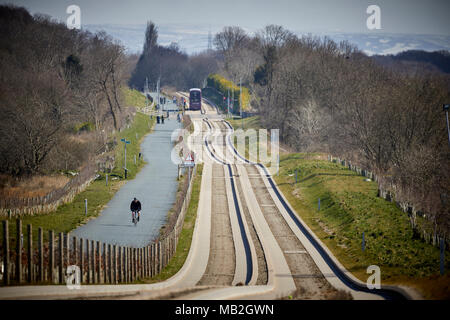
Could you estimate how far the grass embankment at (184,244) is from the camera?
20281 mm

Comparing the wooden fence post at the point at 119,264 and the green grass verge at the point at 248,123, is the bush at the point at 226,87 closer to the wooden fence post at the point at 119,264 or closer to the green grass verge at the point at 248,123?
the green grass verge at the point at 248,123

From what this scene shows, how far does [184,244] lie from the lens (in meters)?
25.4

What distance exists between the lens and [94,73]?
71688mm

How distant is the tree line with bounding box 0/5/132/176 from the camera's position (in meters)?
41.6

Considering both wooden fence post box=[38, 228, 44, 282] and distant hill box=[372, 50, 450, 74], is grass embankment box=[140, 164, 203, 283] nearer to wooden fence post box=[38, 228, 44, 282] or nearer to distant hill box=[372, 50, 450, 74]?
wooden fence post box=[38, 228, 44, 282]

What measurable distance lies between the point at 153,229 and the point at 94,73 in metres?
50.5

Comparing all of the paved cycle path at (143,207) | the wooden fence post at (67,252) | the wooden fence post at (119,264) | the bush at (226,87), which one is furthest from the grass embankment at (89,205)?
the bush at (226,87)

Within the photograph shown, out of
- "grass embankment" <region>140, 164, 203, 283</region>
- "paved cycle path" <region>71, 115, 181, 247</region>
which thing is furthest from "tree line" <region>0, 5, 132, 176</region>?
"grass embankment" <region>140, 164, 203, 283</region>

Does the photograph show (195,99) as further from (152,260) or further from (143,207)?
(152,260)

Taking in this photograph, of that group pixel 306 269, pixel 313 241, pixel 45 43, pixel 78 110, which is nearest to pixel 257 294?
pixel 306 269

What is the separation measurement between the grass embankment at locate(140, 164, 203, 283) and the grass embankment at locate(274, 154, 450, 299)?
298 inches

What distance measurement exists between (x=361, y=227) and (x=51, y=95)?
37878 mm

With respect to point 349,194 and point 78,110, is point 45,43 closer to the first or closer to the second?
point 78,110

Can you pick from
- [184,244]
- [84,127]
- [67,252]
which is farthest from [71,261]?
[84,127]
